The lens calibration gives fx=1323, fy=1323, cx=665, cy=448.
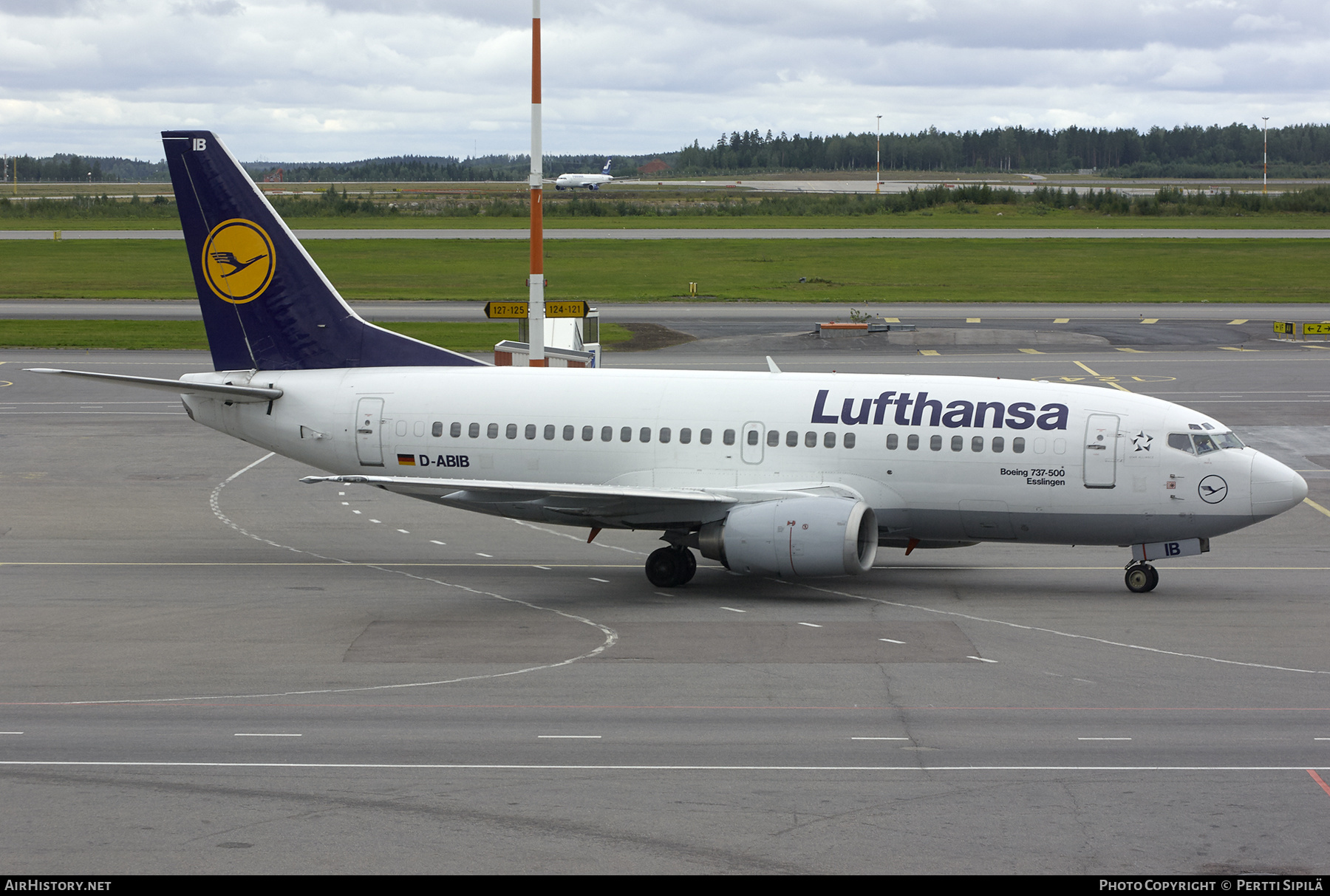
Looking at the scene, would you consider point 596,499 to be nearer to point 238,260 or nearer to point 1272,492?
point 238,260

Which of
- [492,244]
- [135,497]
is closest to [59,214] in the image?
[492,244]

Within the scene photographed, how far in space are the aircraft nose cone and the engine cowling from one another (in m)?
7.43

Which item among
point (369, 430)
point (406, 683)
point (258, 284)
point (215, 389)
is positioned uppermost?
point (258, 284)

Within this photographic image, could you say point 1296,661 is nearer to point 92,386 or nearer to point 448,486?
point 448,486

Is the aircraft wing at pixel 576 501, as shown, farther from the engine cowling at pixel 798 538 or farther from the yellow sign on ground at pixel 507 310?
the yellow sign on ground at pixel 507 310

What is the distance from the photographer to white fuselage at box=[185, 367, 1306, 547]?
26344mm

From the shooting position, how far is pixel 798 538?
1006 inches

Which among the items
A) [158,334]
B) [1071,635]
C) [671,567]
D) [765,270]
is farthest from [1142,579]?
[765,270]

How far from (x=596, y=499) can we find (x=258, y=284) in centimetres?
1013

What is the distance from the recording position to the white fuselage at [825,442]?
26344mm

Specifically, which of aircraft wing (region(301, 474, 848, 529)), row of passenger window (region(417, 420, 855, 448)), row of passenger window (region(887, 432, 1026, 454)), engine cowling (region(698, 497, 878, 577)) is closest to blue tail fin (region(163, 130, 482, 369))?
row of passenger window (region(417, 420, 855, 448))

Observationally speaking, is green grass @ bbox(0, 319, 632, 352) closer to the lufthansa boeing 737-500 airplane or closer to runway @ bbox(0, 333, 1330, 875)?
runway @ bbox(0, 333, 1330, 875)

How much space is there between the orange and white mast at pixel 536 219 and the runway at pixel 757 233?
85382 millimetres

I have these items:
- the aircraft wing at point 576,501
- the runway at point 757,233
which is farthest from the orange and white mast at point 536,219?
the runway at point 757,233
